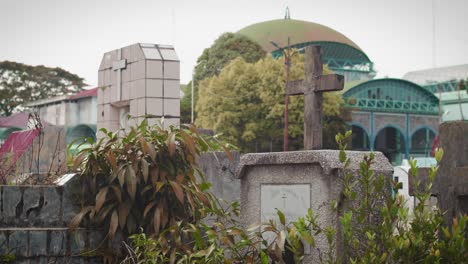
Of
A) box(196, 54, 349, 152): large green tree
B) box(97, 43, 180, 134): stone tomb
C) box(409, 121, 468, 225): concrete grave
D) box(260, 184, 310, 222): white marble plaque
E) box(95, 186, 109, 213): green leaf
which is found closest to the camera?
box(409, 121, 468, 225): concrete grave

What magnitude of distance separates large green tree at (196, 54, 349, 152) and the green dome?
27973 millimetres

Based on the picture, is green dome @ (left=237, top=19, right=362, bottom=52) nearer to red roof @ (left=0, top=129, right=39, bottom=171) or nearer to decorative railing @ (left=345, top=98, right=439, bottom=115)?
decorative railing @ (left=345, top=98, right=439, bottom=115)

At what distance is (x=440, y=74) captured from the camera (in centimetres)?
8869

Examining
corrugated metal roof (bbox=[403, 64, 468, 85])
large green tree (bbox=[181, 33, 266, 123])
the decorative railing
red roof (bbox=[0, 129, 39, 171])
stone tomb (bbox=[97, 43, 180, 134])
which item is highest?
corrugated metal roof (bbox=[403, 64, 468, 85])

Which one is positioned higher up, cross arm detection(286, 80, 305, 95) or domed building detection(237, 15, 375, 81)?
domed building detection(237, 15, 375, 81)

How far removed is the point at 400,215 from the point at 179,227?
2578 millimetres

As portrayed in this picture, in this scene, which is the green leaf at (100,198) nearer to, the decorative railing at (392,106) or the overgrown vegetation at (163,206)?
the overgrown vegetation at (163,206)

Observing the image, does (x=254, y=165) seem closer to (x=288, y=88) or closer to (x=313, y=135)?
(x=313, y=135)

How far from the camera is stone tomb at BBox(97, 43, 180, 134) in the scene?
1380cm

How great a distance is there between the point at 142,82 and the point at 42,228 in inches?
291

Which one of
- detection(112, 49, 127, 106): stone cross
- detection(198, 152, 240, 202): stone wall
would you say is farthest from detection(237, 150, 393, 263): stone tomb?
detection(112, 49, 127, 106): stone cross

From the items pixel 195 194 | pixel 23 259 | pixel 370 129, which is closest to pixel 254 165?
pixel 195 194

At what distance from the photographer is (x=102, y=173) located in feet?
22.6

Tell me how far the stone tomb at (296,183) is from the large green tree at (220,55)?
41.9 m
